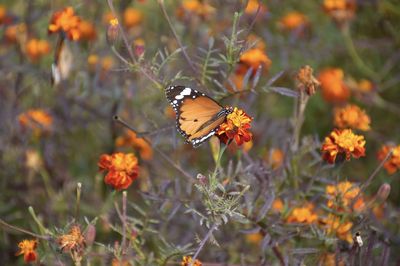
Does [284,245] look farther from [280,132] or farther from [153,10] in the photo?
[153,10]

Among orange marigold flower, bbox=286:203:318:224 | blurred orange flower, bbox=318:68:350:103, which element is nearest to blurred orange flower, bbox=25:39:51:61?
blurred orange flower, bbox=318:68:350:103

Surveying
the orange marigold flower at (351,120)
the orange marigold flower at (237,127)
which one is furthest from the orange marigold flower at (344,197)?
the orange marigold flower at (237,127)

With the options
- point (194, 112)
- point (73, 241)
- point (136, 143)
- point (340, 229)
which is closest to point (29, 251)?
point (73, 241)

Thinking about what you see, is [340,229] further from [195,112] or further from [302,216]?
[195,112]

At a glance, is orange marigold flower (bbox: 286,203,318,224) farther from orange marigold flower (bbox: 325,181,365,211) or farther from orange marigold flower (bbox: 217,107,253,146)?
orange marigold flower (bbox: 217,107,253,146)

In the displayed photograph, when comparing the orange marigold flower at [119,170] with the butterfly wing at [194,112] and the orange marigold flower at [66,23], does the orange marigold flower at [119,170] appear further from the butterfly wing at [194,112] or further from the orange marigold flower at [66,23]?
the orange marigold flower at [66,23]

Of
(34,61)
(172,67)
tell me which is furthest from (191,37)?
(34,61)

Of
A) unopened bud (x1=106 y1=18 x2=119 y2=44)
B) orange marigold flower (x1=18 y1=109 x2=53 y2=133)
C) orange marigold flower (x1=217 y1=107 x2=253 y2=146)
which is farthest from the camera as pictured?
orange marigold flower (x1=18 y1=109 x2=53 y2=133)
